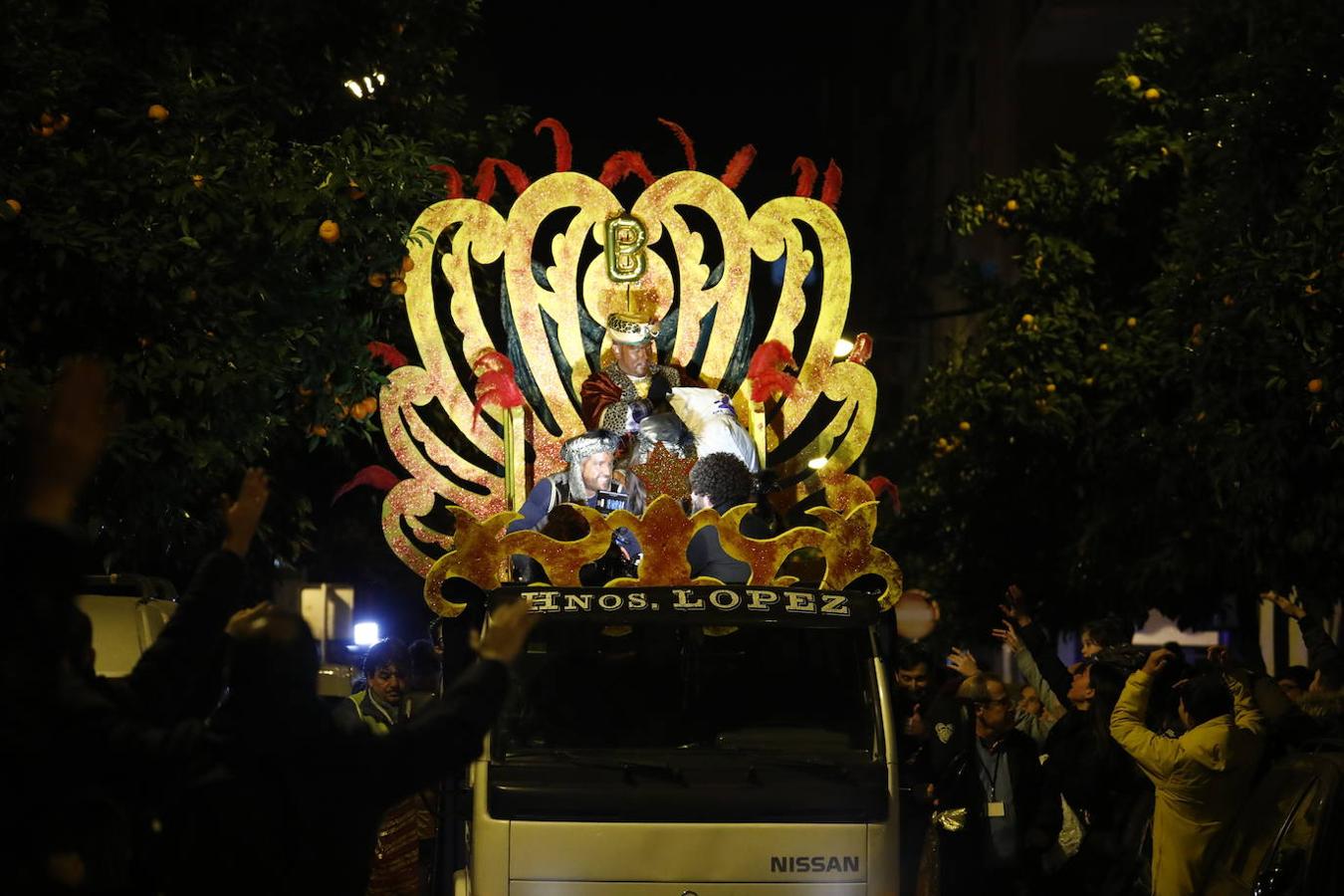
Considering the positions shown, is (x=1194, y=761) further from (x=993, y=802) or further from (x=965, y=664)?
(x=965, y=664)

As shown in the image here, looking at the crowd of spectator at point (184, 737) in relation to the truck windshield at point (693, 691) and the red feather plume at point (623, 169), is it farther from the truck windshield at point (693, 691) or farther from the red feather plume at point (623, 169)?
the red feather plume at point (623, 169)

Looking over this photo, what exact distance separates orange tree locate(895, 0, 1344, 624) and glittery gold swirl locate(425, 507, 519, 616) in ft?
23.8

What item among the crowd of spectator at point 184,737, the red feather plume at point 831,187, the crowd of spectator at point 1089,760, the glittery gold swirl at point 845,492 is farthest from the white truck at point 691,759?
the crowd of spectator at point 184,737

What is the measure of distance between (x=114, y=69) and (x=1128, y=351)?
1132cm

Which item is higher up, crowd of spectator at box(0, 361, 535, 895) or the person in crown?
the person in crown

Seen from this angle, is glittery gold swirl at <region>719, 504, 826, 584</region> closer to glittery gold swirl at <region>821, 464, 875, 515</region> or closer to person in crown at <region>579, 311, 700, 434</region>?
glittery gold swirl at <region>821, 464, 875, 515</region>

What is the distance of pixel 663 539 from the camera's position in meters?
8.68

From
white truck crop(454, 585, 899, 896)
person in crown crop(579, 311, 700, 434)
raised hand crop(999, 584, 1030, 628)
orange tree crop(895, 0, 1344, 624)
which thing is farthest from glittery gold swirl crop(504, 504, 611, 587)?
orange tree crop(895, 0, 1344, 624)

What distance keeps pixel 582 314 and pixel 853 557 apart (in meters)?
2.41

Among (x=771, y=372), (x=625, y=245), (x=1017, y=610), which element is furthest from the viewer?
(x=1017, y=610)

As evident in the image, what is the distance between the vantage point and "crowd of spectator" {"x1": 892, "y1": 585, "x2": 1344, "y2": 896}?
9.30 meters

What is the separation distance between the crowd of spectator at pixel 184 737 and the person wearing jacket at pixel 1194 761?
18.0 ft

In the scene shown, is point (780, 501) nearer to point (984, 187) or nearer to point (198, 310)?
point (198, 310)

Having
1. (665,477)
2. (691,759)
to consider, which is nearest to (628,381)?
(665,477)
